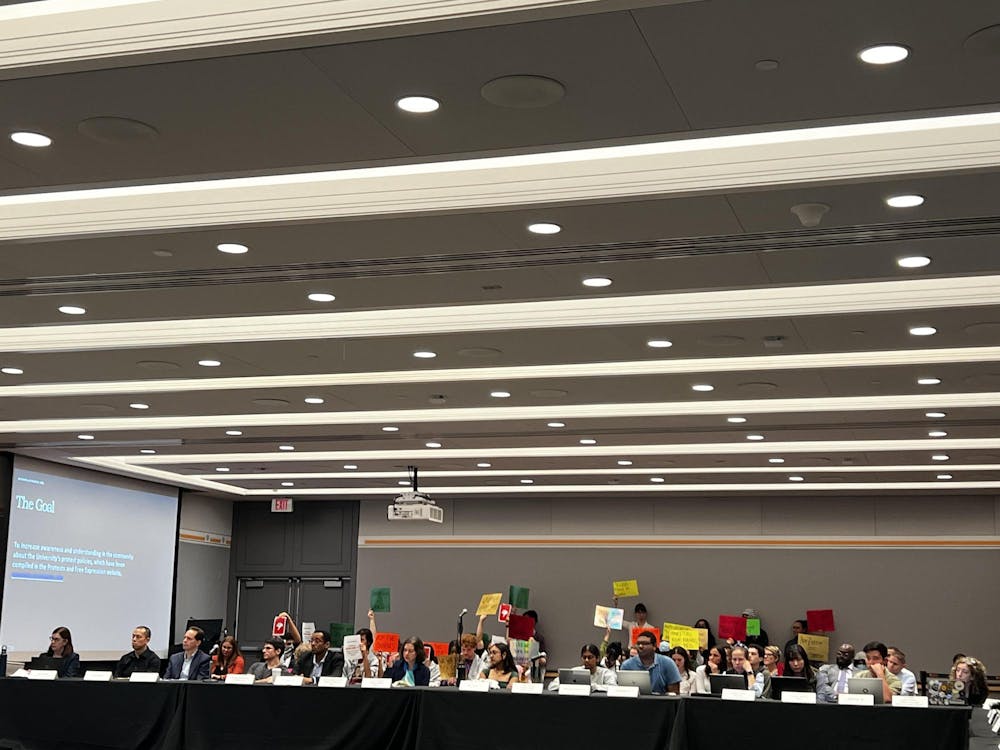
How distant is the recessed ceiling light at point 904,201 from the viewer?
582 centimetres

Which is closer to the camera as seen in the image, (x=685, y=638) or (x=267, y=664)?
(x=267, y=664)

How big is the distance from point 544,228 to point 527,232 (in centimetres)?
12

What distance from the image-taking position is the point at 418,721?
8586 millimetres

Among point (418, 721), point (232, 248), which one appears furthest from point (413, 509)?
point (232, 248)

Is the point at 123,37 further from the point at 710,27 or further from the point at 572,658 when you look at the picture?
the point at 572,658

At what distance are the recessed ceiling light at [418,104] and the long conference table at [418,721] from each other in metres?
4.53

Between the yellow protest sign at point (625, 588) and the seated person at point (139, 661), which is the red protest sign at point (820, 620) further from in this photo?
the seated person at point (139, 661)

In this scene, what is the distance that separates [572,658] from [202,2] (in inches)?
592

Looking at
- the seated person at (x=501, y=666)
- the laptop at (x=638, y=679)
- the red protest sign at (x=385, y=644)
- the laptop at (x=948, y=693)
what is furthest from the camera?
the red protest sign at (x=385, y=644)

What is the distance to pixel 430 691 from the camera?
857 cm

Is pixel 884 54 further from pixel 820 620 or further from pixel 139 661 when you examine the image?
pixel 820 620

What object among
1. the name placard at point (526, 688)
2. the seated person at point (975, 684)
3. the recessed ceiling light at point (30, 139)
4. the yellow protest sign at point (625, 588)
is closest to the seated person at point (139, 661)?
the name placard at point (526, 688)

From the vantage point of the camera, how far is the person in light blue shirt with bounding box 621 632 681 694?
9.90m

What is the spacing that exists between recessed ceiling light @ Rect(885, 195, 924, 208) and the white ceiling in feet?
0.21
